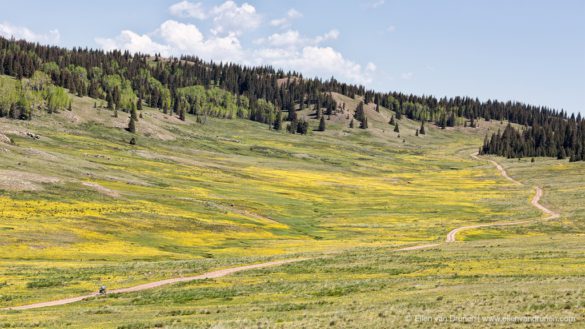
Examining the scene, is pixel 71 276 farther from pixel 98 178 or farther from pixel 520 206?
pixel 520 206

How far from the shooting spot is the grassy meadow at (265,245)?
33500 mm

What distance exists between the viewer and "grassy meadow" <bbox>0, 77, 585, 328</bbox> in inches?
1319

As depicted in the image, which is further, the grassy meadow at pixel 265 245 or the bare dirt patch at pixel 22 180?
the bare dirt patch at pixel 22 180

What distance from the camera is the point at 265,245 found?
81.8 meters

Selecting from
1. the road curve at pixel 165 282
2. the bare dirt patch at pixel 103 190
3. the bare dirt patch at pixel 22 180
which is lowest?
the bare dirt patch at pixel 103 190

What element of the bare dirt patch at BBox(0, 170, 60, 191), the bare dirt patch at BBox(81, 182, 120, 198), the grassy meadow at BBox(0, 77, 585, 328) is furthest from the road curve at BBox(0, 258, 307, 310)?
the bare dirt patch at BBox(0, 170, 60, 191)

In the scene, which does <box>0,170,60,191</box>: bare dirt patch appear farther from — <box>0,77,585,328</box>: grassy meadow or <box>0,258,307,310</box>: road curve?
<box>0,258,307,310</box>: road curve

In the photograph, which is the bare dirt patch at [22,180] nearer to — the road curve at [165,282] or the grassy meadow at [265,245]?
the grassy meadow at [265,245]

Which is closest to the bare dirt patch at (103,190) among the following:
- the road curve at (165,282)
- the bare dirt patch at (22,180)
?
the bare dirt patch at (22,180)

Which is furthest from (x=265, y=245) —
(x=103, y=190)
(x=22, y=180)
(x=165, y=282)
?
(x=22, y=180)

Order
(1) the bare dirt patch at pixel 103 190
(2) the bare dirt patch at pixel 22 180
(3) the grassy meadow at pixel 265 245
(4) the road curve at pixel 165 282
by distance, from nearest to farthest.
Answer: (3) the grassy meadow at pixel 265 245, (4) the road curve at pixel 165 282, (2) the bare dirt patch at pixel 22 180, (1) the bare dirt patch at pixel 103 190

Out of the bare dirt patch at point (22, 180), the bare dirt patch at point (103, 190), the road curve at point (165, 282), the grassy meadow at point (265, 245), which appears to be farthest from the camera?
the bare dirt patch at point (103, 190)

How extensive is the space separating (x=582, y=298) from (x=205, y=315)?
20.1 meters

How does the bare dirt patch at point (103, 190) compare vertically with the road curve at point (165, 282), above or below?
below
